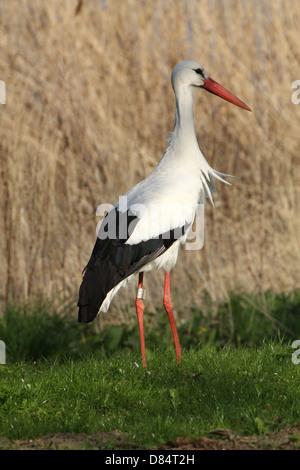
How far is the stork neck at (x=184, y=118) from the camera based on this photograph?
5.60 metres

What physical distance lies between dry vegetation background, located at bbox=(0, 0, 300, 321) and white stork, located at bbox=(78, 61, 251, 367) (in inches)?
63.9

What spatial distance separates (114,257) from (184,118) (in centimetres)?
123

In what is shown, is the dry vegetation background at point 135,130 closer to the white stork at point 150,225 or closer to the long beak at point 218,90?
the long beak at point 218,90

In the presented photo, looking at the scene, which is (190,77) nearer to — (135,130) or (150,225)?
(150,225)

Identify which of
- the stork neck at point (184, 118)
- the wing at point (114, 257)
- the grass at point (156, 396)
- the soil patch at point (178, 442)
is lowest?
the soil patch at point (178, 442)

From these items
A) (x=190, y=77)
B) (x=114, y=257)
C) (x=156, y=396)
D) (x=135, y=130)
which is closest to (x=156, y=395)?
(x=156, y=396)

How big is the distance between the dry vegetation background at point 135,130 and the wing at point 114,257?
5.47ft

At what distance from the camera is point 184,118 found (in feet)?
18.5

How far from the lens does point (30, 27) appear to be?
24.6 ft

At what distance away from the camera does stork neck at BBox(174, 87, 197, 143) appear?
560cm

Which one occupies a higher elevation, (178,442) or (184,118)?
(184,118)

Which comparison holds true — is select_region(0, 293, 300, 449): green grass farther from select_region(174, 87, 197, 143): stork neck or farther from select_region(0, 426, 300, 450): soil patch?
select_region(174, 87, 197, 143): stork neck

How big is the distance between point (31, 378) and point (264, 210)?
348 centimetres

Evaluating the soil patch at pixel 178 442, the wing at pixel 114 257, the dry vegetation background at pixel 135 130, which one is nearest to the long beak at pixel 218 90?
the wing at pixel 114 257
